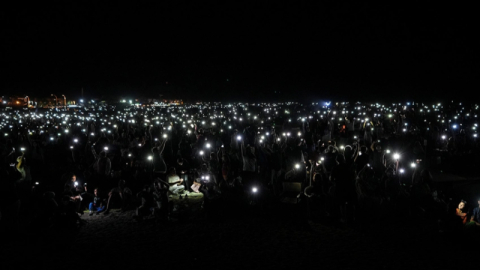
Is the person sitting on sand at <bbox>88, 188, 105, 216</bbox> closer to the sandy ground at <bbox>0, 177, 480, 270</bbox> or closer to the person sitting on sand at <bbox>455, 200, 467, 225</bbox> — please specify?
the sandy ground at <bbox>0, 177, 480, 270</bbox>

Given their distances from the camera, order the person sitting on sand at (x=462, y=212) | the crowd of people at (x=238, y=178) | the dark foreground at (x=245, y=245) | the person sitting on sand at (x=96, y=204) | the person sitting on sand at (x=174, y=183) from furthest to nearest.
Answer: the person sitting on sand at (x=174, y=183)
the person sitting on sand at (x=96, y=204)
the crowd of people at (x=238, y=178)
the person sitting on sand at (x=462, y=212)
the dark foreground at (x=245, y=245)

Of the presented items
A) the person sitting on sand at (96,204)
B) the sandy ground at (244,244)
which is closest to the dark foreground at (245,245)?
the sandy ground at (244,244)

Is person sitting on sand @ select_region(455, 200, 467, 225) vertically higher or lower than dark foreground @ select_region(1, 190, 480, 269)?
higher

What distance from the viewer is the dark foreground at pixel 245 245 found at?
5.71 metres

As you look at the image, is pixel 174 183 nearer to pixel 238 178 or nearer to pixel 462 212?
pixel 238 178

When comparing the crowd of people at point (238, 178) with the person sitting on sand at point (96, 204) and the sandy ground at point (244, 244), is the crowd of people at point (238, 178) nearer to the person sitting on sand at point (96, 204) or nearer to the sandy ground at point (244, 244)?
the person sitting on sand at point (96, 204)

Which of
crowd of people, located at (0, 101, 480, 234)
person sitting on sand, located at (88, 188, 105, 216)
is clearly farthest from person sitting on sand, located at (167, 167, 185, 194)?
person sitting on sand, located at (88, 188, 105, 216)

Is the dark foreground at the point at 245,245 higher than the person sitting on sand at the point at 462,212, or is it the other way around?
the person sitting on sand at the point at 462,212

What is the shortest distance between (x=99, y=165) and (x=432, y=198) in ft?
29.1

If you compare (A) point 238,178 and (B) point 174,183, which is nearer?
(A) point 238,178

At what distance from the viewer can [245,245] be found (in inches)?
253

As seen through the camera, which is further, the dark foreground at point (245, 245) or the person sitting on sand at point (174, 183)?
the person sitting on sand at point (174, 183)

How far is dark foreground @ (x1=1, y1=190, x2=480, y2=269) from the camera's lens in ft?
18.7

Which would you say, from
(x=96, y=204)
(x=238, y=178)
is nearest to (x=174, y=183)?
(x=238, y=178)
